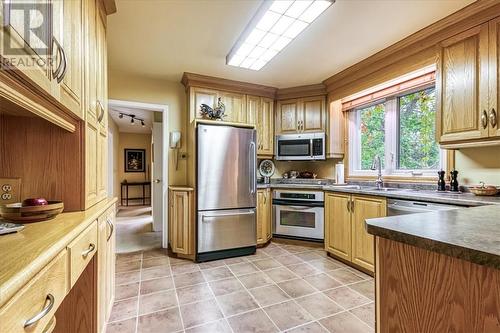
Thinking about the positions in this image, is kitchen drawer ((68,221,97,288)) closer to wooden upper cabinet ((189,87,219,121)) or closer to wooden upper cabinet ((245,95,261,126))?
wooden upper cabinet ((189,87,219,121))

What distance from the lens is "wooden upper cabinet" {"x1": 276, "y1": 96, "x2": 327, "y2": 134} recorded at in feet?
11.9

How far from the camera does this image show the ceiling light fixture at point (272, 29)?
182cm

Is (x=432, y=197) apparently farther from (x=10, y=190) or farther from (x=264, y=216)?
(x=10, y=190)

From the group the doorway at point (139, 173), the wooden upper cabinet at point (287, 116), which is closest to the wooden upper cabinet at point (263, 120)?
the wooden upper cabinet at point (287, 116)

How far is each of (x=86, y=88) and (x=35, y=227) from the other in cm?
76

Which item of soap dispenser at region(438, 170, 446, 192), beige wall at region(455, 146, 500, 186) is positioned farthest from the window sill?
beige wall at region(455, 146, 500, 186)

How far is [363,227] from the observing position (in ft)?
8.32

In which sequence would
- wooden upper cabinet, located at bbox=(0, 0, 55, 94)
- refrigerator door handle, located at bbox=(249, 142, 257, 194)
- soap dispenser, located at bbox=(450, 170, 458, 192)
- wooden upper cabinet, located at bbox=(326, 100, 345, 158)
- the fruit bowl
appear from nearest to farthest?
wooden upper cabinet, located at bbox=(0, 0, 55, 94)
the fruit bowl
soap dispenser, located at bbox=(450, 170, 458, 192)
refrigerator door handle, located at bbox=(249, 142, 257, 194)
wooden upper cabinet, located at bbox=(326, 100, 345, 158)

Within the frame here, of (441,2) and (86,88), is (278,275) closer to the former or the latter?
(86,88)

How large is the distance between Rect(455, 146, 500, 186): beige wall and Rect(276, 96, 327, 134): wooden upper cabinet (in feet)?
5.47

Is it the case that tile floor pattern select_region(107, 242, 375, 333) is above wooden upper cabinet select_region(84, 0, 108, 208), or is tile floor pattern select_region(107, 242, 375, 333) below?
below

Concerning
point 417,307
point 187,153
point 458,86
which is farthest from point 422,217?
point 187,153

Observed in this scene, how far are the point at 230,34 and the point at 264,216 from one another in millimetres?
2304

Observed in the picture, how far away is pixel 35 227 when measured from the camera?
952 millimetres
